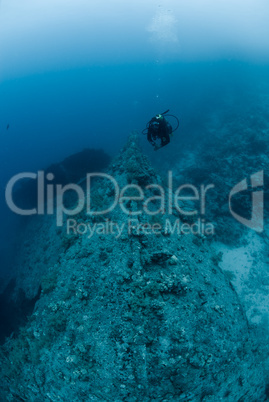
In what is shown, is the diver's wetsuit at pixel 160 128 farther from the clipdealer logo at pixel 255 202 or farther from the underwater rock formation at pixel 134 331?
the clipdealer logo at pixel 255 202

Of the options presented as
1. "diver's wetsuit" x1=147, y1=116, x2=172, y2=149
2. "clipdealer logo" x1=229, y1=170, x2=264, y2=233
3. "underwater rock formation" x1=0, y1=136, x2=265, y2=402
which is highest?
"diver's wetsuit" x1=147, y1=116, x2=172, y2=149

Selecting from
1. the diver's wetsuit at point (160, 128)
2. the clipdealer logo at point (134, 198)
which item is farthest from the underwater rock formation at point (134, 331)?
the diver's wetsuit at point (160, 128)

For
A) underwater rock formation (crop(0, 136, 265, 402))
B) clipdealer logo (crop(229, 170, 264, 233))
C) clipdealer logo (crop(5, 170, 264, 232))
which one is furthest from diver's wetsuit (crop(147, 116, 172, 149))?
clipdealer logo (crop(229, 170, 264, 233))

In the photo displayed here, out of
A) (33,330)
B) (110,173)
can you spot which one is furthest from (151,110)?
(33,330)

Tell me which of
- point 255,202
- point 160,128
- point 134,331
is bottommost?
point 134,331

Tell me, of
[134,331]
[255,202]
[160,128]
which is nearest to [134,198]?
[160,128]

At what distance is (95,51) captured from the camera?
4753cm

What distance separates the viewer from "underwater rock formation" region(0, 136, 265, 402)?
3982 mm

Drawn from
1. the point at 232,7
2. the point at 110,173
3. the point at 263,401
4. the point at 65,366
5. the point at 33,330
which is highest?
the point at 232,7

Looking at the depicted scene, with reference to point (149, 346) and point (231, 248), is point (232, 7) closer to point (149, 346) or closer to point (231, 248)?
point (231, 248)

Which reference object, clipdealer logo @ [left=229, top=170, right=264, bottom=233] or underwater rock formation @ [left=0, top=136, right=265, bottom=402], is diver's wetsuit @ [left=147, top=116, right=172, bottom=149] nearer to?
underwater rock formation @ [left=0, top=136, right=265, bottom=402]

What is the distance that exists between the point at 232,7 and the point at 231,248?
89.6 m

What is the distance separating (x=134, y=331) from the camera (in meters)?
4.10

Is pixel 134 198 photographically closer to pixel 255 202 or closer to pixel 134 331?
pixel 134 331
